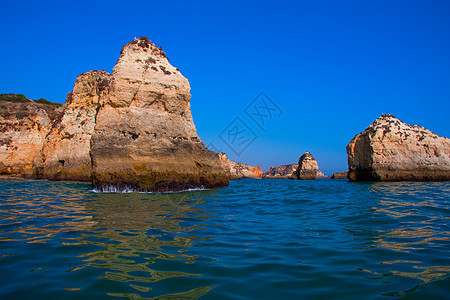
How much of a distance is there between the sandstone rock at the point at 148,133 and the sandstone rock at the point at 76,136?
968 centimetres

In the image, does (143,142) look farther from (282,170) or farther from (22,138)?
(282,170)

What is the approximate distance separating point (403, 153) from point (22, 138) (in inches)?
1447

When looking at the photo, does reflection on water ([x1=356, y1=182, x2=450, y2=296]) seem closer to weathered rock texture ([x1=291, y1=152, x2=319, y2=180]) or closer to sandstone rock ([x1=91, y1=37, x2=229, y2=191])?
sandstone rock ([x1=91, y1=37, x2=229, y2=191])

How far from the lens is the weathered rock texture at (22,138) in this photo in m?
27.4

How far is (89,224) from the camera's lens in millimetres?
5250

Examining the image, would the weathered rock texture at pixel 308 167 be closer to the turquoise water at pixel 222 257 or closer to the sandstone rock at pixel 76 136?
the sandstone rock at pixel 76 136

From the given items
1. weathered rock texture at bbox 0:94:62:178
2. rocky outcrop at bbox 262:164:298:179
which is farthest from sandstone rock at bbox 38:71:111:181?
rocky outcrop at bbox 262:164:298:179

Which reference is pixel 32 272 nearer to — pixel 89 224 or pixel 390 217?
pixel 89 224

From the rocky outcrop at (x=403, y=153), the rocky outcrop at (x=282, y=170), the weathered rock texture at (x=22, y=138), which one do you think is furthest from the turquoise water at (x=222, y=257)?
the rocky outcrop at (x=282, y=170)

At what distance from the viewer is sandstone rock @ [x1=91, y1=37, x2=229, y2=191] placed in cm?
1267

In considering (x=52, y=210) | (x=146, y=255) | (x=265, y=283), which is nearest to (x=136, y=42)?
(x=52, y=210)

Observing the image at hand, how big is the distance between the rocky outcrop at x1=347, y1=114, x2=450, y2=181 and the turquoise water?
2093 cm

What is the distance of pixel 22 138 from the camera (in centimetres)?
Answer: 2859

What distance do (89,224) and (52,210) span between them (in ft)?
7.67
